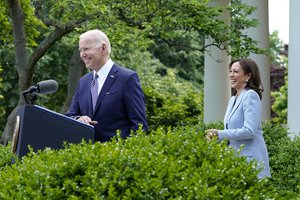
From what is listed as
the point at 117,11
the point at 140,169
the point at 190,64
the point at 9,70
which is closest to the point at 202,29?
the point at 117,11

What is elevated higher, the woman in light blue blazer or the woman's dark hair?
the woman's dark hair

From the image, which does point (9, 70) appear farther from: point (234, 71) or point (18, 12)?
point (234, 71)

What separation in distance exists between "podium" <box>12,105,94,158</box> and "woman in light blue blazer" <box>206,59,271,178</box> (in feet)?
3.82

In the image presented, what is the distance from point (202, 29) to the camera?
13.0 metres

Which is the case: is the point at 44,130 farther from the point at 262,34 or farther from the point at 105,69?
the point at 262,34

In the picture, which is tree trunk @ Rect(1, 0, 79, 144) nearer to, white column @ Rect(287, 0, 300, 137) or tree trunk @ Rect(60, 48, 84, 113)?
tree trunk @ Rect(60, 48, 84, 113)

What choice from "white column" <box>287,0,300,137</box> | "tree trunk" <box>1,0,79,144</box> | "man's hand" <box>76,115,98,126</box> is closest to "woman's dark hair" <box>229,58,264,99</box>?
"man's hand" <box>76,115,98,126</box>

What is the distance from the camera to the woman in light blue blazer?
634 centimetres

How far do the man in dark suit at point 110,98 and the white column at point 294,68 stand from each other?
7538mm

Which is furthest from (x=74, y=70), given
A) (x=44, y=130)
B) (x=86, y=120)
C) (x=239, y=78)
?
(x=44, y=130)

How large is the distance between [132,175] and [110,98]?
177 cm

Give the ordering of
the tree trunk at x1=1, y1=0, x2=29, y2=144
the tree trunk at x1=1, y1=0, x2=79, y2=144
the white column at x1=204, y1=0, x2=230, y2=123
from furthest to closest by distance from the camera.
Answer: the white column at x1=204, y1=0, x2=230, y2=123 < the tree trunk at x1=1, y1=0, x2=29, y2=144 < the tree trunk at x1=1, y1=0, x2=79, y2=144

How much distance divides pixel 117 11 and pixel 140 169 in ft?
31.2

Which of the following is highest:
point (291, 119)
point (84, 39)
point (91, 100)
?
point (84, 39)
